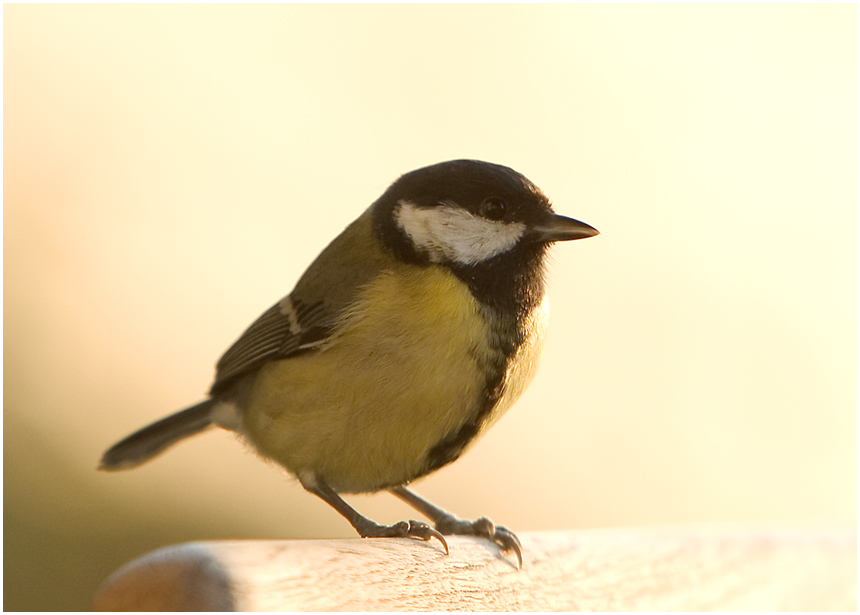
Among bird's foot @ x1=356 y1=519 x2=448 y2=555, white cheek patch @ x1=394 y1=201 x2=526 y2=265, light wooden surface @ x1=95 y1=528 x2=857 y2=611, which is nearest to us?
light wooden surface @ x1=95 y1=528 x2=857 y2=611

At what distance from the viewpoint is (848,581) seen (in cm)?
146

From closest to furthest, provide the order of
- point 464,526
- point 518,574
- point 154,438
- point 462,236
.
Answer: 1. point 518,574
2. point 462,236
3. point 464,526
4. point 154,438

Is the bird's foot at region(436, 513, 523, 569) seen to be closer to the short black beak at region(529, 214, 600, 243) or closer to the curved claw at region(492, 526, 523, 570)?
the curved claw at region(492, 526, 523, 570)

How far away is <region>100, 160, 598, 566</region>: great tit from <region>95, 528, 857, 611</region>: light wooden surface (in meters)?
0.08

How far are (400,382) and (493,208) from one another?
30cm

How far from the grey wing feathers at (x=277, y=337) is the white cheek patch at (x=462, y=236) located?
202 mm

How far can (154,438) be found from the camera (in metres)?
1.68

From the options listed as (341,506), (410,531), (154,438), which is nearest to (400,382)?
(410,531)

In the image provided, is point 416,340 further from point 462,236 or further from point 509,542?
point 509,542

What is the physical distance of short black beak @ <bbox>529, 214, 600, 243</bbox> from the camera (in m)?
1.28

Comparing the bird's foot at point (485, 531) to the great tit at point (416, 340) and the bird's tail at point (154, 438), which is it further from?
the bird's tail at point (154, 438)

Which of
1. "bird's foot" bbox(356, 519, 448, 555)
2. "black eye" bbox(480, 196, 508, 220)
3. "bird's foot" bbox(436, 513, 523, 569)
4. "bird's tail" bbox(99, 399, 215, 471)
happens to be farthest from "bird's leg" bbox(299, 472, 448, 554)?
"black eye" bbox(480, 196, 508, 220)

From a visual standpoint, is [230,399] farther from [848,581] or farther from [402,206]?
[848,581]

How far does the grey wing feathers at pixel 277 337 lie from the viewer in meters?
1.38
